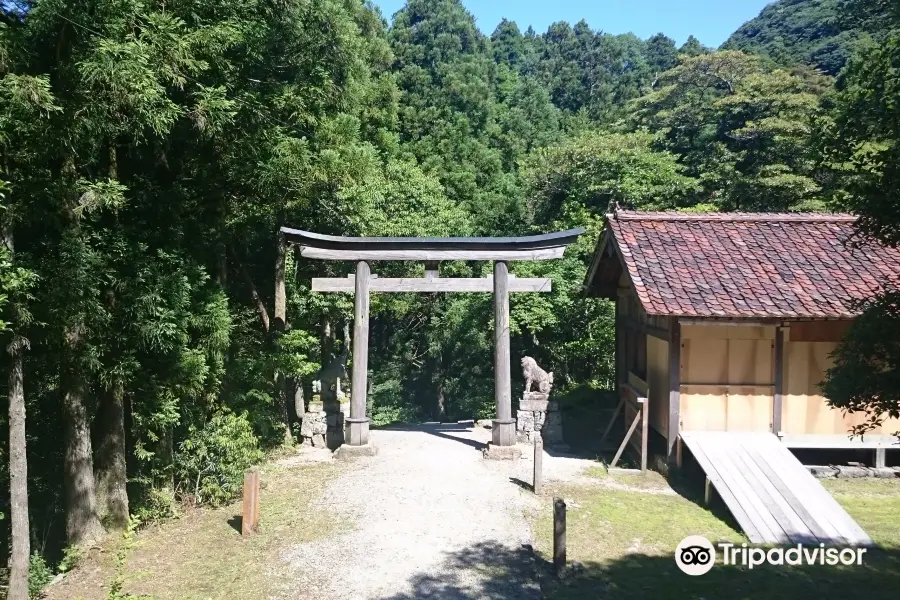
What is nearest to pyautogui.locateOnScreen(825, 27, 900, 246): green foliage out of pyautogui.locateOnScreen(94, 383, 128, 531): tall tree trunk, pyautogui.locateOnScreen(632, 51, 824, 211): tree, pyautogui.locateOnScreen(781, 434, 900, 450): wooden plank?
pyautogui.locateOnScreen(781, 434, 900, 450): wooden plank

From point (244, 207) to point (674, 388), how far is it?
8.12m

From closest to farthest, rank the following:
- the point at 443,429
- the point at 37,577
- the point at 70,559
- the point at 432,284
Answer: the point at 37,577
the point at 70,559
the point at 432,284
the point at 443,429

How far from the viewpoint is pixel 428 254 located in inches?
488

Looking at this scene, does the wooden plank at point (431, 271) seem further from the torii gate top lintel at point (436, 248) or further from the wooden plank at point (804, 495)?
the wooden plank at point (804, 495)

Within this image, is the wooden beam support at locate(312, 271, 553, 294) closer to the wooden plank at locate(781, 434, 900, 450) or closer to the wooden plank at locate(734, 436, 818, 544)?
the wooden plank at locate(734, 436, 818, 544)

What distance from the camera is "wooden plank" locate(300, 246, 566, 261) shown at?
12266mm

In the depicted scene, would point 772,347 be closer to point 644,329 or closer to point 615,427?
point 644,329

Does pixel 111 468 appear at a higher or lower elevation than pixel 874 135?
lower

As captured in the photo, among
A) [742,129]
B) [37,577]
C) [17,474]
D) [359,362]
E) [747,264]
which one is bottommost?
[37,577]

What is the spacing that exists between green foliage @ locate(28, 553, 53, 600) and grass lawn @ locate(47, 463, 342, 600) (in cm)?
19

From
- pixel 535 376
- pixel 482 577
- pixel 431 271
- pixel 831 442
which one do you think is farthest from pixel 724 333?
pixel 482 577

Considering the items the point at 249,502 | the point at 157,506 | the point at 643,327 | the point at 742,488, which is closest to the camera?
the point at 249,502

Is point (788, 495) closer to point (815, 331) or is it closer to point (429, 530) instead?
point (815, 331)

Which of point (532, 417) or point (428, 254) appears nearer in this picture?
point (428, 254)
